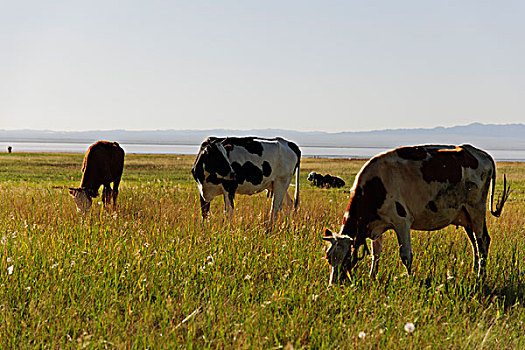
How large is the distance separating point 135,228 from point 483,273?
18.7ft

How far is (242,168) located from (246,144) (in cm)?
66

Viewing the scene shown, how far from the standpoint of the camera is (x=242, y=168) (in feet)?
38.5

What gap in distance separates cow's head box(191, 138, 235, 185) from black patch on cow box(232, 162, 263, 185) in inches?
11.1

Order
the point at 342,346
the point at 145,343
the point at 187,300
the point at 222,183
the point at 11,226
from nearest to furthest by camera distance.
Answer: the point at 145,343, the point at 342,346, the point at 187,300, the point at 11,226, the point at 222,183

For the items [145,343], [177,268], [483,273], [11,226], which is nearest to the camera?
[145,343]

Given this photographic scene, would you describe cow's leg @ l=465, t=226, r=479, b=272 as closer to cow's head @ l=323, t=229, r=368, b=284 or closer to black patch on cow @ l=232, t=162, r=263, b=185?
cow's head @ l=323, t=229, r=368, b=284

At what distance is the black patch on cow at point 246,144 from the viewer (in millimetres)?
11938

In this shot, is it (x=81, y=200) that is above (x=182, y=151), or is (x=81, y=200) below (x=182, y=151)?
above

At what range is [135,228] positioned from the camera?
9.53 m

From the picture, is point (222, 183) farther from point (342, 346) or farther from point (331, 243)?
point (342, 346)

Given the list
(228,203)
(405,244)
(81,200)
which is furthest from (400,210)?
(81,200)

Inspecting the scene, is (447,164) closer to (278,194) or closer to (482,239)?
(482,239)

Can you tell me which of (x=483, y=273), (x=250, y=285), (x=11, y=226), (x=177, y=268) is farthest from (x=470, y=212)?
(x=11, y=226)

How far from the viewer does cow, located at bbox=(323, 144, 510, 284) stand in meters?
6.97
